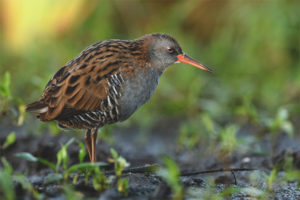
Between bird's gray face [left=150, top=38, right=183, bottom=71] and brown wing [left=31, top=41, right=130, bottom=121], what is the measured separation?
0.98ft

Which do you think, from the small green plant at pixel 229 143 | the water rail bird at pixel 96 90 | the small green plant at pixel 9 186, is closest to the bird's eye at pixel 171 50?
the water rail bird at pixel 96 90

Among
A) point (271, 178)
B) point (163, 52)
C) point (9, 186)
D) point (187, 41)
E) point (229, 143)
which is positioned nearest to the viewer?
point (9, 186)

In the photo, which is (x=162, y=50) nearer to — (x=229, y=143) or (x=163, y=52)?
A: (x=163, y=52)

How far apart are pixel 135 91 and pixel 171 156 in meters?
1.22

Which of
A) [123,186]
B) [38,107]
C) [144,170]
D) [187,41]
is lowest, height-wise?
[123,186]

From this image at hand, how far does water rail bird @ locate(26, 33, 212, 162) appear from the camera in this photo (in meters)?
3.51

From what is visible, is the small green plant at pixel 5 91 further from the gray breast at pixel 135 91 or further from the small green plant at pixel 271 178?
the small green plant at pixel 271 178

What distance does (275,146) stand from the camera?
14.9 feet

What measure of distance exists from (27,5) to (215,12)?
2.52 m

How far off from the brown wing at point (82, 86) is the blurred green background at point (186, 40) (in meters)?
2.07

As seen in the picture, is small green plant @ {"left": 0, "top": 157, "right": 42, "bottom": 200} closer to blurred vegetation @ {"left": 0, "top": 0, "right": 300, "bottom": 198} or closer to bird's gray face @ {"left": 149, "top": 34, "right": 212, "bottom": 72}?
bird's gray face @ {"left": 149, "top": 34, "right": 212, "bottom": 72}

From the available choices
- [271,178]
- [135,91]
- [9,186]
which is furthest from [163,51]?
[9,186]

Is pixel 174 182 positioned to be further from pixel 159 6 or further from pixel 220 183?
pixel 159 6

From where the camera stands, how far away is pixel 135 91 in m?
3.55
